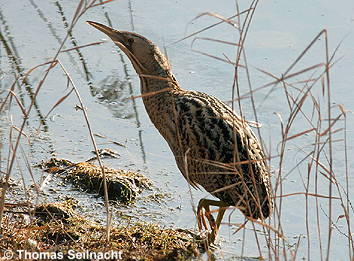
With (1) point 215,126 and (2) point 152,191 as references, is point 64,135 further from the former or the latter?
(1) point 215,126

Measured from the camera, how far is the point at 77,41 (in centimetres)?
700

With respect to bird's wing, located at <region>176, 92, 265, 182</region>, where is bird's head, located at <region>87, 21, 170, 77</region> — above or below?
above

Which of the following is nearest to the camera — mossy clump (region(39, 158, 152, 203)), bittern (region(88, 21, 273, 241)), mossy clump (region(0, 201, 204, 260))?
mossy clump (region(0, 201, 204, 260))

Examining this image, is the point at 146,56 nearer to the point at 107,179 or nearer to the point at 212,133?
the point at 107,179

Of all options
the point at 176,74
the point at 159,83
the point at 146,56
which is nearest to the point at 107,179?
the point at 159,83

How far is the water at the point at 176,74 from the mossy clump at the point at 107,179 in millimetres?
81

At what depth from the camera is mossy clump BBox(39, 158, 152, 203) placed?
5023 millimetres

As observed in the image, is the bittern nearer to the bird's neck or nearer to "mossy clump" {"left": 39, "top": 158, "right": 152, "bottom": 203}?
the bird's neck

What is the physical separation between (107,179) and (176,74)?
1755mm

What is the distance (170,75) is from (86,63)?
5.54 ft

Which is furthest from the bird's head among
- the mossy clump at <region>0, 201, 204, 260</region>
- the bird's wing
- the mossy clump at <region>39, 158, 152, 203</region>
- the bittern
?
the mossy clump at <region>0, 201, 204, 260</region>

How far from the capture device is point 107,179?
5.05 m

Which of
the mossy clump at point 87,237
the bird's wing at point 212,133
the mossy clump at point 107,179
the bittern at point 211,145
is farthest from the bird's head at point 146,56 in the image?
the mossy clump at point 87,237

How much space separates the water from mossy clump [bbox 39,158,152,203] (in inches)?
3.2
